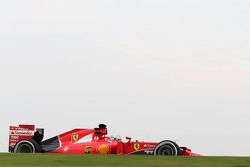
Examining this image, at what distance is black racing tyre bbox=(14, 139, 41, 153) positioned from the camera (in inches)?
733

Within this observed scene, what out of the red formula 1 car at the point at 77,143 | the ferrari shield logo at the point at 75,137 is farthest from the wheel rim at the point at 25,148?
the ferrari shield logo at the point at 75,137

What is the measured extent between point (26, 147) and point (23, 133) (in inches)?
41.9

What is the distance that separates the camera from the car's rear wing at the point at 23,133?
64.0 ft

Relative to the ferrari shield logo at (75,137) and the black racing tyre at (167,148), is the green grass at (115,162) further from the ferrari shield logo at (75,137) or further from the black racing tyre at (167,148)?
the ferrari shield logo at (75,137)

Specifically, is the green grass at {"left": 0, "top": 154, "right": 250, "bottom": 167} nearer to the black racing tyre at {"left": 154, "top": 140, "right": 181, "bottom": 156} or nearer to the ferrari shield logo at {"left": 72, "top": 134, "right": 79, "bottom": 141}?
the black racing tyre at {"left": 154, "top": 140, "right": 181, "bottom": 156}

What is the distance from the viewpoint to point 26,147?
1872 cm

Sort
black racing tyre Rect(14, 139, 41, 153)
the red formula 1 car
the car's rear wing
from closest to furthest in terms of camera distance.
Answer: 1. black racing tyre Rect(14, 139, 41, 153)
2. the red formula 1 car
3. the car's rear wing

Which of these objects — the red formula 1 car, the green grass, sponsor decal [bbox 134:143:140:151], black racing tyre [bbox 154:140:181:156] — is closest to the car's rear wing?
the red formula 1 car

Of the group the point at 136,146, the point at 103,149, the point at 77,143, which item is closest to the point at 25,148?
the point at 77,143

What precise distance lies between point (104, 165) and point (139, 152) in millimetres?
10268

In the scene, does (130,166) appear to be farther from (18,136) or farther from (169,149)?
(18,136)

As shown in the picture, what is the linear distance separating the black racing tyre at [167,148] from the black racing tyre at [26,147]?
13.5 feet

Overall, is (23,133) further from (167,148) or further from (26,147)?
(167,148)

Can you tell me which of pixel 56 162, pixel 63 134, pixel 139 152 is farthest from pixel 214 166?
pixel 63 134
